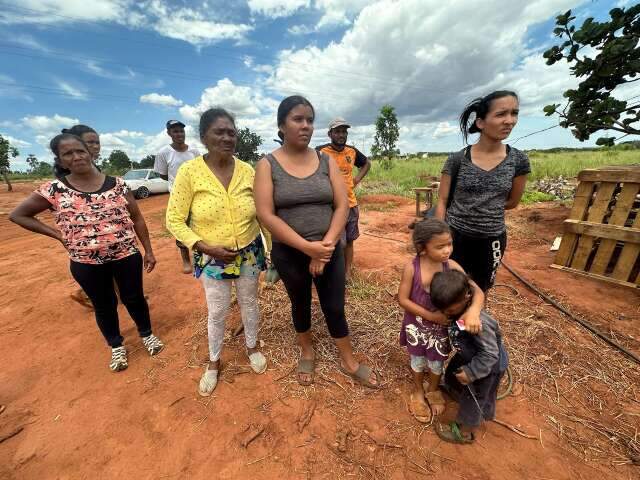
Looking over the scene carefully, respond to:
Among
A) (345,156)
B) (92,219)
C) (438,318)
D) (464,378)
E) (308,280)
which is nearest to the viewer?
(464,378)

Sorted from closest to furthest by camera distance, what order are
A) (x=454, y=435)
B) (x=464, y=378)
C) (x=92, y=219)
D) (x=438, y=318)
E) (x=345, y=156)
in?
1. (x=464, y=378)
2. (x=438, y=318)
3. (x=454, y=435)
4. (x=92, y=219)
5. (x=345, y=156)

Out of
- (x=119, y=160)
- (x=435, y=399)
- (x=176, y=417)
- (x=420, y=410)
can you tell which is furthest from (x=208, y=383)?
(x=119, y=160)

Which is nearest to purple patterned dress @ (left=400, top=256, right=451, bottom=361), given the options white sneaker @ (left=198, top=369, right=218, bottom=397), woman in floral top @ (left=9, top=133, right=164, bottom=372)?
white sneaker @ (left=198, top=369, right=218, bottom=397)

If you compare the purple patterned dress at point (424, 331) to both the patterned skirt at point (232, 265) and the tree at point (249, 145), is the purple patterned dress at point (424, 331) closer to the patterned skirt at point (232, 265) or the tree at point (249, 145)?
the patterned skirt at point (232, 265)

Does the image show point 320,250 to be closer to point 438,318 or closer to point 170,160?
point 438,318

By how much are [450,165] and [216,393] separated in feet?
7.85

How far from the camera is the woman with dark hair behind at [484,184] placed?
75.2 inches

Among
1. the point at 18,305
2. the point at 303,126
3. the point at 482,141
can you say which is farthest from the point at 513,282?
the point at 18,305

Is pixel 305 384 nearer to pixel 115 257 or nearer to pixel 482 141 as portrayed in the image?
pixel 115 257

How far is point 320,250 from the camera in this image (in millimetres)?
1769

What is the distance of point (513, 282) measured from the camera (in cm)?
376

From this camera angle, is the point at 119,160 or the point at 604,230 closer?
the point at 604,230

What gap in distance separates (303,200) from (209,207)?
23.8 inches

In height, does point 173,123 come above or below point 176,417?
above
